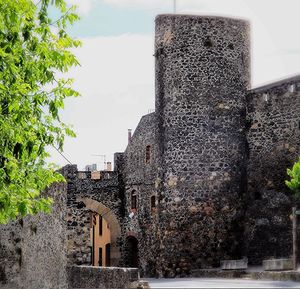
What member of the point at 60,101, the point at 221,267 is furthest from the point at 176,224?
the point at 60,101

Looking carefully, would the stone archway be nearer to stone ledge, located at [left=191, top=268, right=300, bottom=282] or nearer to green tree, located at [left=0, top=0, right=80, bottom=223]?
stone ledge, located at [left=191, top=268, right=300, bottom=282]

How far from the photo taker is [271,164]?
27.3 metres

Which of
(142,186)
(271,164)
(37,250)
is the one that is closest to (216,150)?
(271,164)

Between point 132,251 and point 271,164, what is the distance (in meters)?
9.20

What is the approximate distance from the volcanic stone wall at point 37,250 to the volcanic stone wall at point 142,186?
14.5 meters

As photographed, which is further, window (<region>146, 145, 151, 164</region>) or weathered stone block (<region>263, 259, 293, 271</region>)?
window (<region>146, 145, 151, 164</region>)

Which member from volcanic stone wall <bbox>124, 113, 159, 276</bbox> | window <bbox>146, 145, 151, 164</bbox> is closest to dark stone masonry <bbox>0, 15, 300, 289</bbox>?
volcanic stone wall <bbox>124, 113, 159, 276</bbox>

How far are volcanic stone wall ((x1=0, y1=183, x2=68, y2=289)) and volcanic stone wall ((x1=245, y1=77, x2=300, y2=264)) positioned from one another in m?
12.2

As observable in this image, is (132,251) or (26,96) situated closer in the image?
(26,96)

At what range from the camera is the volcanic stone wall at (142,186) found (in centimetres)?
3080

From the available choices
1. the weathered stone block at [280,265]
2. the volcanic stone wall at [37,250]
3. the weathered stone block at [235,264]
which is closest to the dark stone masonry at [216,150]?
the weathered stone block at [235,264]

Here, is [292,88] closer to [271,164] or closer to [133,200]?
[271,164]

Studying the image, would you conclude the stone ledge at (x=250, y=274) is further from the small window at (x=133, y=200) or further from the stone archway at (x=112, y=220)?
the stone archway at (x=112, y=220)

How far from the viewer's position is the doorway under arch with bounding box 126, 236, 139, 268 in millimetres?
33781
